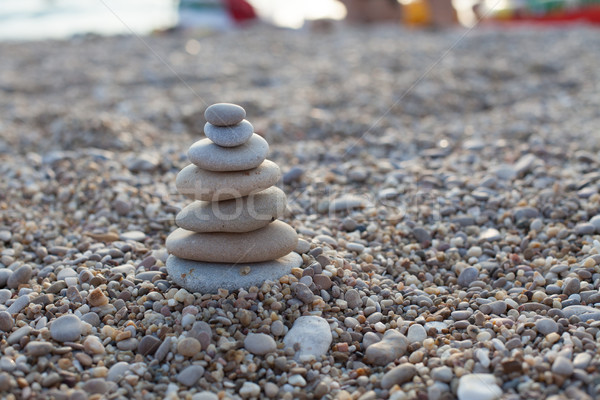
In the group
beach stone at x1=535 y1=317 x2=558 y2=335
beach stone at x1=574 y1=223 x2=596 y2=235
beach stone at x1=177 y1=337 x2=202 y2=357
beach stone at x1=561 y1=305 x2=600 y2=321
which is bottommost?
beach stone at x1=177 y1=337 x2=202 y2=357

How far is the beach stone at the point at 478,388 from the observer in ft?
7.13

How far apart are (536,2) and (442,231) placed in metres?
11.1

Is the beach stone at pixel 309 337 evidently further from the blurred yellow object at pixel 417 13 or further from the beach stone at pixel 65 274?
the blurred yellow object at pixel 417 13

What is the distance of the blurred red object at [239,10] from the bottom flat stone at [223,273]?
11123 mm

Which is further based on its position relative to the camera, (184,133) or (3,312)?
(184,133)

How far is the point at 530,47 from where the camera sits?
8.98 meters

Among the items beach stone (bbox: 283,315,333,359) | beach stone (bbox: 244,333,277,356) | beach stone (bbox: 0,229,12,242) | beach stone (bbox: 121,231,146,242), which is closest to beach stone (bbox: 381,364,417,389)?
beach stone (bbox: 283,315,333,359)

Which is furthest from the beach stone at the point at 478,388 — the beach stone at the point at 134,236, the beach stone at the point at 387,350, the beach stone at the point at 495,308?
the beach stone at the point at 134,236

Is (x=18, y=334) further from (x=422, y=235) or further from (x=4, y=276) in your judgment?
(x=422, y=235)

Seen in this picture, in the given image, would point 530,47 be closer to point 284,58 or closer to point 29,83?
point 284,58

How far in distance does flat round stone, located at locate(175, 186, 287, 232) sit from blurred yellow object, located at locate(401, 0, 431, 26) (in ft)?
33.2

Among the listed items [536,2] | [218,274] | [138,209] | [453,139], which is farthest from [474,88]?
[536,2]

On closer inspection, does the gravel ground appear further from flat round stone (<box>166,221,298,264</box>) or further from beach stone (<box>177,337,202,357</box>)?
flat round stone (<box>166,221,298,264</box>)

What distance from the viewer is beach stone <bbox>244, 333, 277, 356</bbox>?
2447mm
